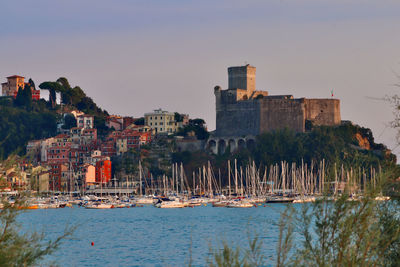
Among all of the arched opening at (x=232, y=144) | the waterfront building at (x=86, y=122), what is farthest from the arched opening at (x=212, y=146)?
the waterfront building at (x=86, y=122)

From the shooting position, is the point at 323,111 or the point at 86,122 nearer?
the point at 323,111

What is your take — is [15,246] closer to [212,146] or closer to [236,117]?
[236,117]

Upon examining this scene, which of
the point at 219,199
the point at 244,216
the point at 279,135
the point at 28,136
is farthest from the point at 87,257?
the point at 28,136

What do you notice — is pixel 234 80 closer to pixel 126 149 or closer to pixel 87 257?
pixel 126 149

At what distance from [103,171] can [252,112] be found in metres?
20.4

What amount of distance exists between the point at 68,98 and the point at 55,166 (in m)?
23.5

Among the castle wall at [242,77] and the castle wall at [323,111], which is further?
the castle wall at [242,77]

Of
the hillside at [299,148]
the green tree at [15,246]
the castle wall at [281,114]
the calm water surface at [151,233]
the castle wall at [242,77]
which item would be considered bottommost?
the calm water surface at [151,233]

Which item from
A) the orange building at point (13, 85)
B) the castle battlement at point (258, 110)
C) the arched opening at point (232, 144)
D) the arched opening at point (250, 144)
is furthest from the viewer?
the orange building at point (13, 85)

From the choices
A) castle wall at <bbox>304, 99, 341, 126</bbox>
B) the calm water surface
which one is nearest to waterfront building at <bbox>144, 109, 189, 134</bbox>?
castle wall at <bbox>304, 99, 341, 126</bbox>

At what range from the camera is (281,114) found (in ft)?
301

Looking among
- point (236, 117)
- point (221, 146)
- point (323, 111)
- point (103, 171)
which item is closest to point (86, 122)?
point (103, 171)

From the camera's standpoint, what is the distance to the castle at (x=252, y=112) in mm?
91562

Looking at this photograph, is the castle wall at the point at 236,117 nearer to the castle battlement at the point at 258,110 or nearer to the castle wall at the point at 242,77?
the castle battlement at the point at 258,110
